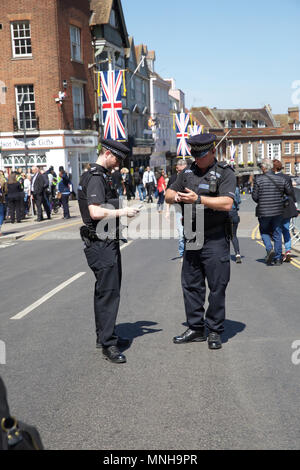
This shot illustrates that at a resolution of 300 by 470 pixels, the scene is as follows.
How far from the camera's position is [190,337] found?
5.73 m

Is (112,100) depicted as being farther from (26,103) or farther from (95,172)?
(95,172)

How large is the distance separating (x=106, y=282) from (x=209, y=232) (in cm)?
114

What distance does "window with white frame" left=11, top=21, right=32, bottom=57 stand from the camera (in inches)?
1262

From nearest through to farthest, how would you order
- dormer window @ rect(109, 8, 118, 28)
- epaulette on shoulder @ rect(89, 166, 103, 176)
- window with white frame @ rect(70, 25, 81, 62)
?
1. epaulette on shoulder @ rect(89, 166, 103, 176)
2. window with white frame @ rect(70, 25, 81, 62)
3. dormer window @ rect(109, 8, 118, 28)

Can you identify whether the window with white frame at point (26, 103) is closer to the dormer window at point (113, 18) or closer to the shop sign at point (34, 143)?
the shop sign at point (34, 143)

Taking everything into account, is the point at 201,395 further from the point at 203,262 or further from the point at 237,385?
the point at 203,262

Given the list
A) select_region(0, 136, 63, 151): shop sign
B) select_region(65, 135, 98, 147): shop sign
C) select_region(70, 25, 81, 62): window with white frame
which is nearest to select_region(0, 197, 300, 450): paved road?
select_region(0, 136, 63, 151): shop sign

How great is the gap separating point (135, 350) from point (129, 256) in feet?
22.7

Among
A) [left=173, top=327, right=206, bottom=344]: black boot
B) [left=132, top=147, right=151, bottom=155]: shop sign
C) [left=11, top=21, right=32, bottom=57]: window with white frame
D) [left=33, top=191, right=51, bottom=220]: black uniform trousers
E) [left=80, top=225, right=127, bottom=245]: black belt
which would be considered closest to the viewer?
[left=80, top=225, right=127, bottom=245]: black belt

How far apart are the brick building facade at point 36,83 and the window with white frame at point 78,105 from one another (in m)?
0.85

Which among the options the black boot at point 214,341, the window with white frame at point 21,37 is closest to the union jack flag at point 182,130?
the window with white frame at point 21,37

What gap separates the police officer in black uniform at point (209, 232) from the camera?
534 cm

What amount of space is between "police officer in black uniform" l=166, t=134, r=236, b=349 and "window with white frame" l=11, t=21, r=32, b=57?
96.3 feet

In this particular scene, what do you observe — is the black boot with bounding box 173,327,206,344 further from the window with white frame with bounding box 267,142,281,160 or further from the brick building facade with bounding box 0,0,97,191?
the window with white frame with bounding box 267,142,281,160
